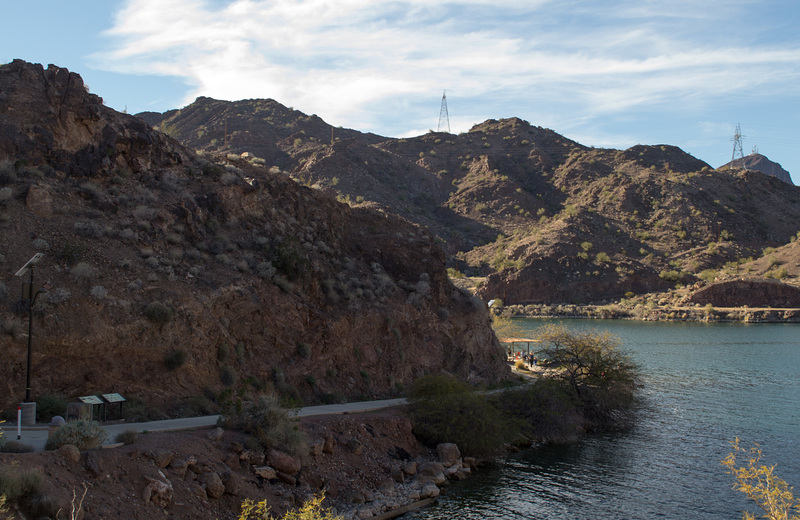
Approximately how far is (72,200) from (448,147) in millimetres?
111643

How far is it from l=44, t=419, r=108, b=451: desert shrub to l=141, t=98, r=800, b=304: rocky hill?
216ft

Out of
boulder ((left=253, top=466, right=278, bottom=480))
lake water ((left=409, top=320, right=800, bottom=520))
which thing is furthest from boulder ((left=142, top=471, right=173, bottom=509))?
lake water ((left=409, top=320, right=800, bottom=520))

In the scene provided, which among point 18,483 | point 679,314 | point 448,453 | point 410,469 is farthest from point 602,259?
point 18,483

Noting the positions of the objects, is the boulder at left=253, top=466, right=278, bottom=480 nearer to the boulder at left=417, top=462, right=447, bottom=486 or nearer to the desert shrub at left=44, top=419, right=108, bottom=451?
the desert shrub at left=44, top=419, right=108, bottom=451

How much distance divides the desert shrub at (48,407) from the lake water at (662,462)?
383 inches

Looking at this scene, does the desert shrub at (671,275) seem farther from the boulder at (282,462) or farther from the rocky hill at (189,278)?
the boulder at (282,462)

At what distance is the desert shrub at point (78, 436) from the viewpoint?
13.0 meters

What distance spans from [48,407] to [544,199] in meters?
104

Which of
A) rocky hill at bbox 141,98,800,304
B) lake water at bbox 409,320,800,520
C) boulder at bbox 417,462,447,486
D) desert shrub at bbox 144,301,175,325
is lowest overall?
lake water at bbox 409,320,800,520

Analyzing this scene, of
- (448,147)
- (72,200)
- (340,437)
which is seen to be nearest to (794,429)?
(340,437)

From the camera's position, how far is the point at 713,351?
2024 inches

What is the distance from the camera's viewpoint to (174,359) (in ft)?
65.4

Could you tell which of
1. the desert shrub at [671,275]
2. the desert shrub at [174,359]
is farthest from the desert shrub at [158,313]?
the desert shrub at [671,275]

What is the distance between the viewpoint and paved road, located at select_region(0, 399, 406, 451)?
13998mm
